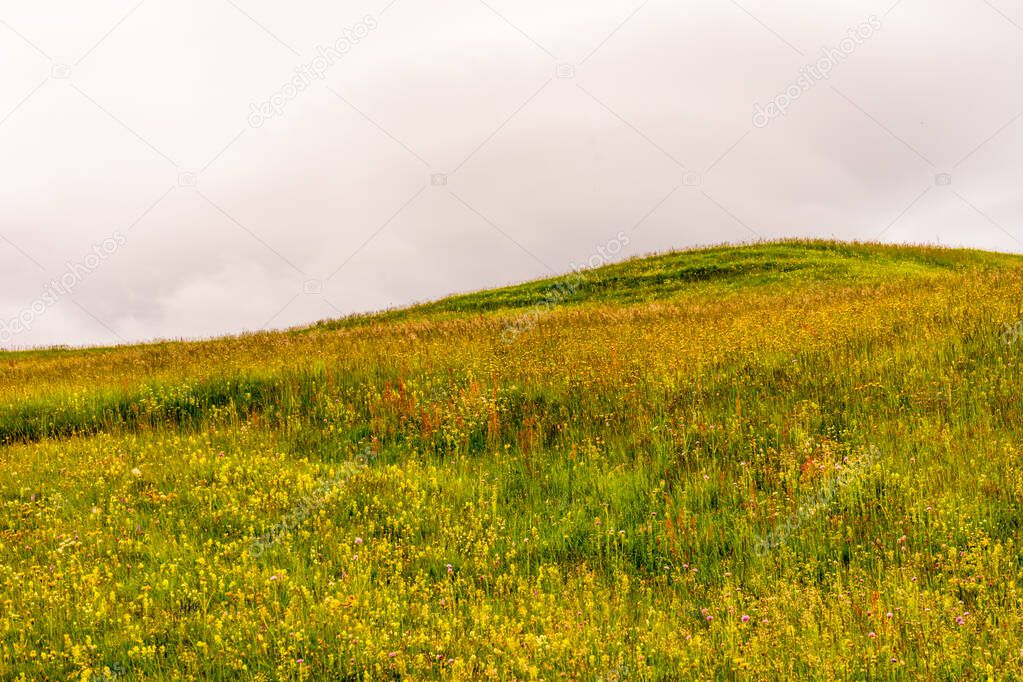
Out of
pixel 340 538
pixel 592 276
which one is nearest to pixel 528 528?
pixel 340 538

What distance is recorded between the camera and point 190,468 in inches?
284

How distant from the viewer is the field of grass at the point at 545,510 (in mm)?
4227

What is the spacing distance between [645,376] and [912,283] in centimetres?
932

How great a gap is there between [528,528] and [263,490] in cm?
253

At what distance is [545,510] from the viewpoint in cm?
630

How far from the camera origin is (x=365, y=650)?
165 inches

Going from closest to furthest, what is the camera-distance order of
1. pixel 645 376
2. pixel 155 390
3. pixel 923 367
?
pixel 923 367
pixel 645 376
pixel 155 390

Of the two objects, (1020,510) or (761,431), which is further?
(761,431)

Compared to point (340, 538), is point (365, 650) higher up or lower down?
lower down

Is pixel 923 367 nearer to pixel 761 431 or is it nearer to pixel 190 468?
pixel 761 431

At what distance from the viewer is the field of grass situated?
4227 mm

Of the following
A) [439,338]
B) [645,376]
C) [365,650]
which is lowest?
[365,650]

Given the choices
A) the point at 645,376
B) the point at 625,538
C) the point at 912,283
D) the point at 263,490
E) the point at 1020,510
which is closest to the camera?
the point at 1020,510

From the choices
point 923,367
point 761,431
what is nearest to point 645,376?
point 761,431
